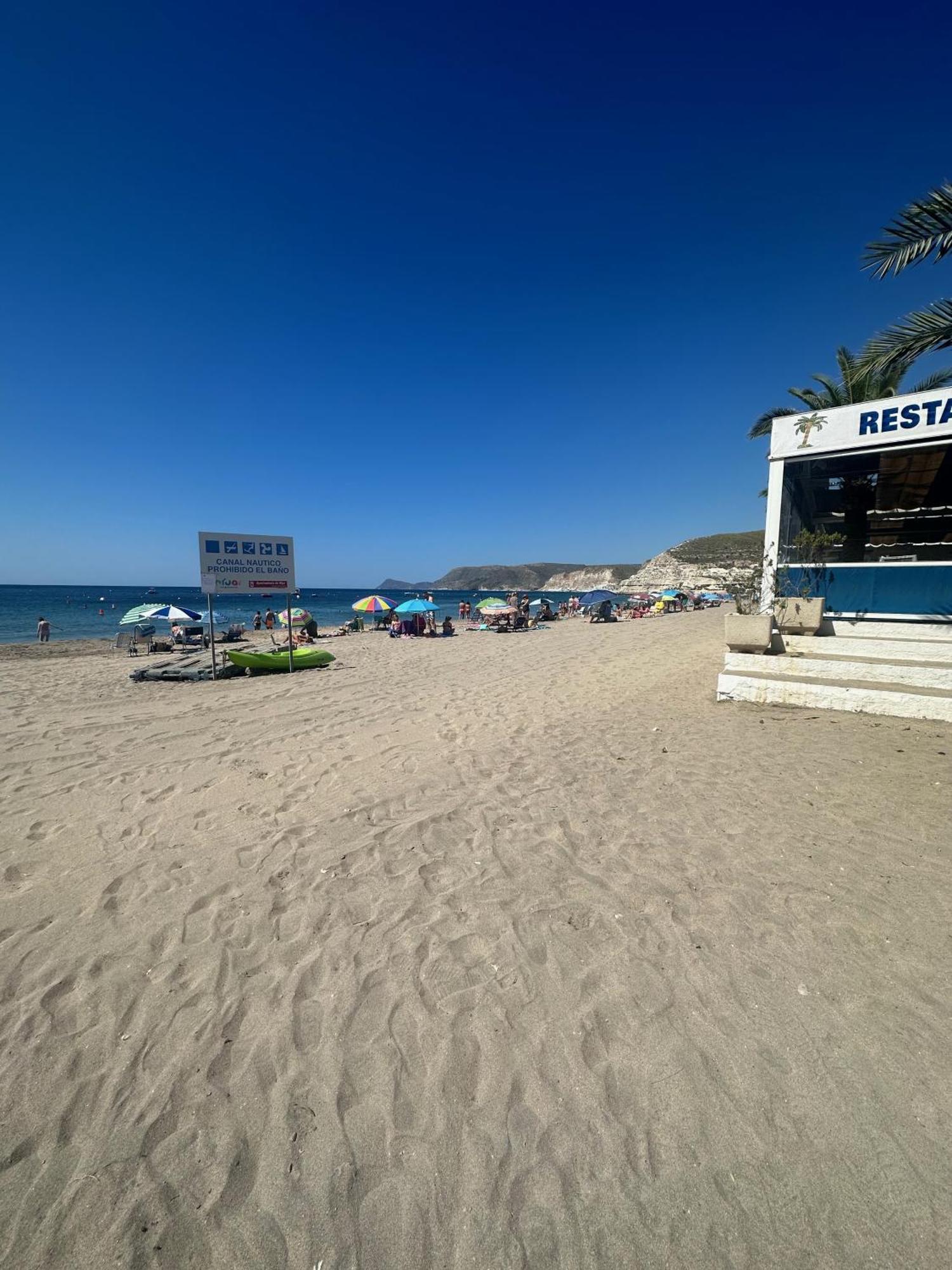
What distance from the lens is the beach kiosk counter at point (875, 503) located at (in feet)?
29.8

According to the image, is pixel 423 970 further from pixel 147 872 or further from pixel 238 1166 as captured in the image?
pixel 147 872

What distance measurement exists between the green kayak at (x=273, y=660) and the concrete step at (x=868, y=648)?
1083 centimetres

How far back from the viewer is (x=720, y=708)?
25.1 feet

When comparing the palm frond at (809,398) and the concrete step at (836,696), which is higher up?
the palm frond at (809,398)

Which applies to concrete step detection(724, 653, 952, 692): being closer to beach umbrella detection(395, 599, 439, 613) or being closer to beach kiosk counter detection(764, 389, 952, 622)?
beach kiosk counter detection(764, 389, 952, 622)

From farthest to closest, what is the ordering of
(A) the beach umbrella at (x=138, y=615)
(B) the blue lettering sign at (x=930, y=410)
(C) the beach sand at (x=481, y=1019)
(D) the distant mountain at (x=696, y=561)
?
(D) the distant mountain at (x=696, y=561), (A) the beach umbrella at (x=138, y=615), (B) the blue lettering sign at (x=930, y=410), (C) the beach sand at (x=481, y=1019)

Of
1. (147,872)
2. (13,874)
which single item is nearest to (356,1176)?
(147,872)

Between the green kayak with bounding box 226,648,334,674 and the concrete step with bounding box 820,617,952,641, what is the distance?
38.5ft

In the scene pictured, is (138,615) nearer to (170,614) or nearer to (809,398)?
(170,614)

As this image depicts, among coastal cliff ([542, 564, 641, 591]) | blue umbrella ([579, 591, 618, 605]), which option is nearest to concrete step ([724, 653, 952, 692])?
blue umbrella ([579, 591, 618, 605])

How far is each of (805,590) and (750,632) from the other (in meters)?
2.95

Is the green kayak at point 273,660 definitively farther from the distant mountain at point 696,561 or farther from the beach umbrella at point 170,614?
the distant mountain at point 696,561

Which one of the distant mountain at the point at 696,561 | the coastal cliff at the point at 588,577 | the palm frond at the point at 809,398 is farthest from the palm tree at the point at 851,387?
the coastal cliff at the point at 588,577

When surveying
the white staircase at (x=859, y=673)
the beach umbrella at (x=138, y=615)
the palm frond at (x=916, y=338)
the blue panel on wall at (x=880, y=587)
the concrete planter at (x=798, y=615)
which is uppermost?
the palm frond at (x=916, y=338)
